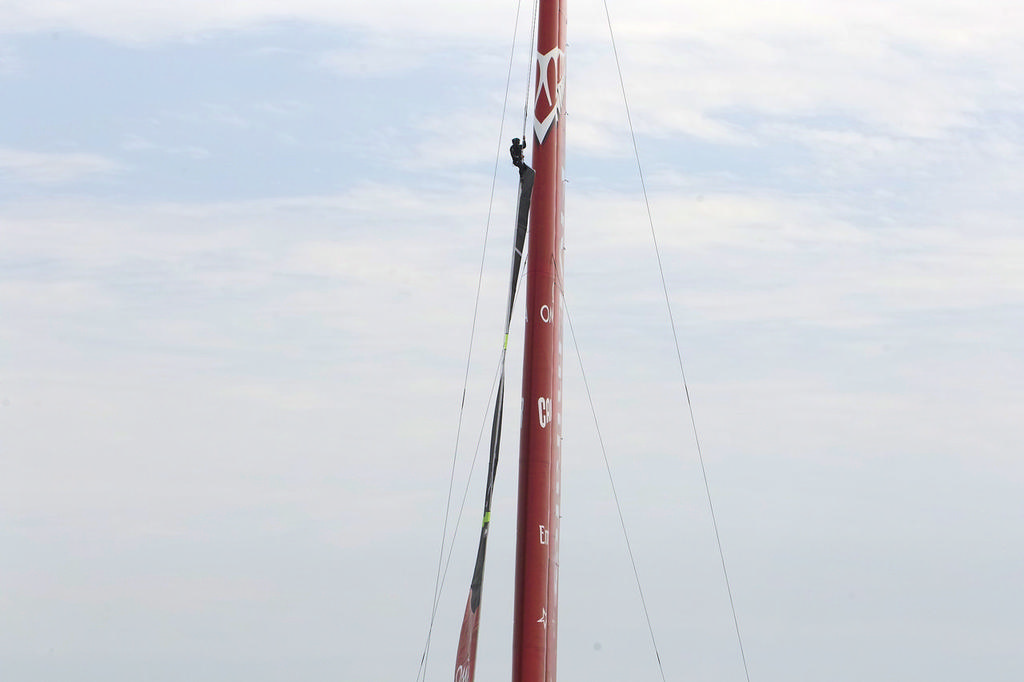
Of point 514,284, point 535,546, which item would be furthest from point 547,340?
point 535,546

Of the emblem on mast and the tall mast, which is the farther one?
the emblem on mast

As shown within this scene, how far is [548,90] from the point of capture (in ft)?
55.6

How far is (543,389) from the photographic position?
53.9ft

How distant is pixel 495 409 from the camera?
16.8 m

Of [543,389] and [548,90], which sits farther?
[548,90]

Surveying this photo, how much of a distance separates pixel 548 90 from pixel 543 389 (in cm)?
293

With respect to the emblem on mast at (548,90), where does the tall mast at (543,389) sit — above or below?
below

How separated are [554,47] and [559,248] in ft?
6.55

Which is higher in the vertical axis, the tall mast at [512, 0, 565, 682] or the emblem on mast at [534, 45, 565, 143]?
A: the emblem on mast at [534, 45, 565, 143]

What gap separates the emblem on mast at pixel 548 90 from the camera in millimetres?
16875

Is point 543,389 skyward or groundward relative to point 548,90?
groundward

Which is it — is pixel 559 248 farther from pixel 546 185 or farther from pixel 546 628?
pixel 546 628

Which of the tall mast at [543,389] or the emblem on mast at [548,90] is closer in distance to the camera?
the tall mast at [543,389]

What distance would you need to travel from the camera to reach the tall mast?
53.0 ft
